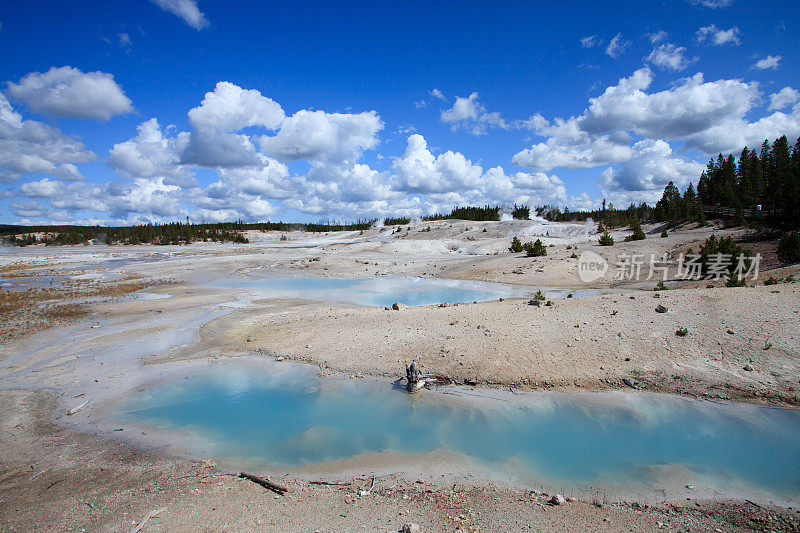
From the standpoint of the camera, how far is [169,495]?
650 centimetres

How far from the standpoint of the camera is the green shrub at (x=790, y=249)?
816 inches

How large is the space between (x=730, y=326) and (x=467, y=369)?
8.77 m

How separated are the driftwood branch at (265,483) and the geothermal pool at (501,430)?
55 centimetres

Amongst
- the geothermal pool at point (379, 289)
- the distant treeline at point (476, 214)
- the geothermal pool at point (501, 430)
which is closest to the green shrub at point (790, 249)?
the geothermal pool at point (379, 289)

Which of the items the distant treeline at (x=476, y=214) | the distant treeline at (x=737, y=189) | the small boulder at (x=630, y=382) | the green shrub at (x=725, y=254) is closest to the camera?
the small boulder at (x=630, y=382)

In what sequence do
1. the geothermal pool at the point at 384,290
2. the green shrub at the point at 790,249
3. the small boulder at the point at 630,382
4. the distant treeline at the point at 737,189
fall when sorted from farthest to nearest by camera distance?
the distant treeline at the point at 737,189 < the geothermal pool at the point at 384,290 < the green shrub at the point at 790,249 < the small boulder at the point at 630,382

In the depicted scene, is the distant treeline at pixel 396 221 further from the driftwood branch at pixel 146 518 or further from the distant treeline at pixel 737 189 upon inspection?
the driftwood branch at pixel 146 518

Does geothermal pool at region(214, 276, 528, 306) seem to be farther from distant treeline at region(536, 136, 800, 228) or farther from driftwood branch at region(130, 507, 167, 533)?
distant treeline at region(536, 136, 800, 228)

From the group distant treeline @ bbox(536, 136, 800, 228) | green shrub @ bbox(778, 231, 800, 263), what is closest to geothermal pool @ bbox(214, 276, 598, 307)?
green shrub @ bbox(778, 231, 800, 263)

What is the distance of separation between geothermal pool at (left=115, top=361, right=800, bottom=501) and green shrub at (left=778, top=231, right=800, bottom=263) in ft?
54.5

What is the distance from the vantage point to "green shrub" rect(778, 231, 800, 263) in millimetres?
20734

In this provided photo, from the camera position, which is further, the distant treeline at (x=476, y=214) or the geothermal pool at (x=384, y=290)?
the distant treeline at (x=476, y=214)

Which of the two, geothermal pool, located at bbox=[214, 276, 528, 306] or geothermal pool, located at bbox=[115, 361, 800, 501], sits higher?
geothermal pool, located at bbox=[214, 276, 528, 306]

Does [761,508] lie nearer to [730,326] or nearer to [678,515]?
[678,515]
